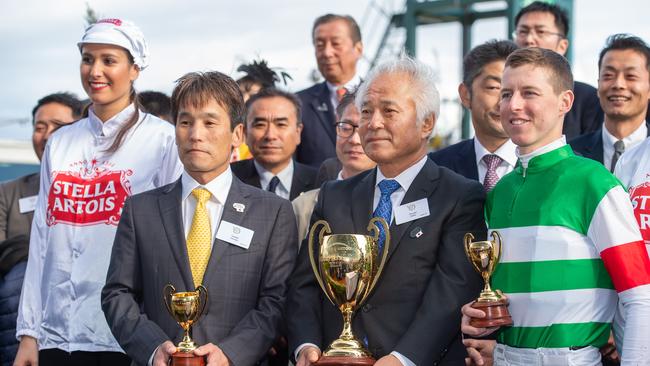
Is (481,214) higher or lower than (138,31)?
lower

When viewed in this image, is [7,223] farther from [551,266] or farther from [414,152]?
[551,266]

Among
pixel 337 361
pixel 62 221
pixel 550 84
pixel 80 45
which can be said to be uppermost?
pixel 80 45

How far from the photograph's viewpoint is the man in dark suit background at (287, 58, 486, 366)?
11.5 ft

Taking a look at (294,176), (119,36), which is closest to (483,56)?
(294,176)

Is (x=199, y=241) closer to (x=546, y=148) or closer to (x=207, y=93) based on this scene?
(x=207, y=93)

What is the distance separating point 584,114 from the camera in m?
5.82

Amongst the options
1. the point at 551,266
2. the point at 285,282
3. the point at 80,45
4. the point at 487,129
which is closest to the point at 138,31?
the point at 80,45

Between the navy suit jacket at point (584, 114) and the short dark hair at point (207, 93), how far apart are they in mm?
2536

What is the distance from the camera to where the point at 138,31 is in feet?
15.1

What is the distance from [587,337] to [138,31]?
2683 millimetres

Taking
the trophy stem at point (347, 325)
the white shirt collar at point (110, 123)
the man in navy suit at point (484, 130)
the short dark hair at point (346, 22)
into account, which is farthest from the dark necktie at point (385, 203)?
the short dark hair at point (346, 22)

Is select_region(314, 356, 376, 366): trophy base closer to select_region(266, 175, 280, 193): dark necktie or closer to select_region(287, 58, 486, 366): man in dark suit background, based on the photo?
select_region(287, 58, 486, 366): man in dark suit background

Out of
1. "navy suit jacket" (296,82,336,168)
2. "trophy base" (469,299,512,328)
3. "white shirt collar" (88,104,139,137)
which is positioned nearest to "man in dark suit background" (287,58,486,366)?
"trophy base" (469,299,512,328)

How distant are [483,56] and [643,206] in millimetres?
1524
